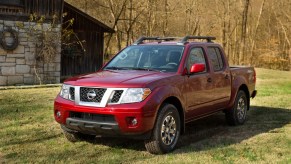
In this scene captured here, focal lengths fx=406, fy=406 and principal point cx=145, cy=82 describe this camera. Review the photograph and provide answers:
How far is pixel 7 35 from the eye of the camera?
1623 cm

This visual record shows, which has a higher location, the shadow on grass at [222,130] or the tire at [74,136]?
the tire at [74,136]

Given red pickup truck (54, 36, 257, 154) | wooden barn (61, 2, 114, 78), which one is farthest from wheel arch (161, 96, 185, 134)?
wooden barn (61, 2, 114, 78)

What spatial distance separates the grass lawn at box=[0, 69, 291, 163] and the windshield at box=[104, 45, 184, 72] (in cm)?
132

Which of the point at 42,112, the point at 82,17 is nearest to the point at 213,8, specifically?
the point at 82,17

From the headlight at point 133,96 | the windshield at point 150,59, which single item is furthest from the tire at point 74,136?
the headlight at point 133,96

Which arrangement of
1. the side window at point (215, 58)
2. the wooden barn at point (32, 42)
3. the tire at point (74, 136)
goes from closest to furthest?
the tire at point (74, 136), the side window at point (215, 58), the wooden barn at point (32, 42)

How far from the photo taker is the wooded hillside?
123ft

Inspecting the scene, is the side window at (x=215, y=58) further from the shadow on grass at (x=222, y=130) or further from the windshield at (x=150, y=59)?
the shadow on grass at (x=222, y=130)

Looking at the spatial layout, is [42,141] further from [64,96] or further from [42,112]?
[42,112]

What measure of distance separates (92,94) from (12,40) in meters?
11.5

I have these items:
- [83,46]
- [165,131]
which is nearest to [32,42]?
[83,46]

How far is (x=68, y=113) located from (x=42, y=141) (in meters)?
1.14

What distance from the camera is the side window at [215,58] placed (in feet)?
26.2

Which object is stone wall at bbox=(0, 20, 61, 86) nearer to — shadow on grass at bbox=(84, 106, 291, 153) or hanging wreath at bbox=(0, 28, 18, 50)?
hanging wreath at bbox=(0, 28, 18, 50)
